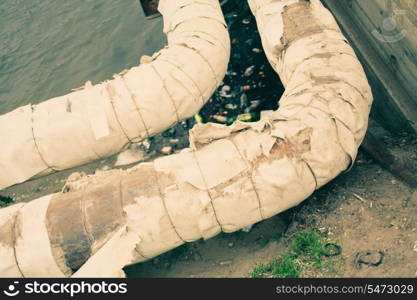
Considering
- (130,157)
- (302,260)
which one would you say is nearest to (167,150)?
(130,157)

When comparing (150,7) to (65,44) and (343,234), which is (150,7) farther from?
(343,234)

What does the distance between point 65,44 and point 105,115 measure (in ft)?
18.3

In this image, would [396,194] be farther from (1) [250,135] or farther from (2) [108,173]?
(2) [108,173]

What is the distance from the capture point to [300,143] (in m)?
4.32

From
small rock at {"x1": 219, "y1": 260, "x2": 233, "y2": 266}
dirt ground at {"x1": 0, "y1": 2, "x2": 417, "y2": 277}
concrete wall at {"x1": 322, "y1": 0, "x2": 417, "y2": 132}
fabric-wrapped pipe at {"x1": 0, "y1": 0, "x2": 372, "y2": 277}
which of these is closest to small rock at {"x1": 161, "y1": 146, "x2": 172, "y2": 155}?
dirt ground at {"x1": 0, "y1": 2, "x2": 417, "y2": 277}

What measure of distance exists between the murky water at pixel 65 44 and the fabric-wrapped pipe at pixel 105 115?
374 centimetres

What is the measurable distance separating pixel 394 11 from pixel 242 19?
447 centimetres

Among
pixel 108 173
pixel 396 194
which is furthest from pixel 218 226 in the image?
pixel 396 194

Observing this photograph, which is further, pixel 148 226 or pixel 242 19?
pixel 242 19
